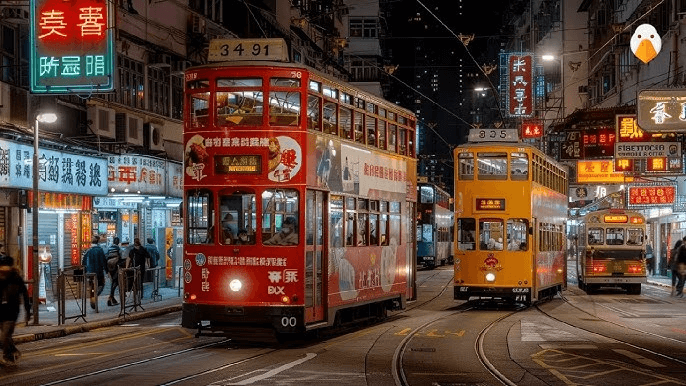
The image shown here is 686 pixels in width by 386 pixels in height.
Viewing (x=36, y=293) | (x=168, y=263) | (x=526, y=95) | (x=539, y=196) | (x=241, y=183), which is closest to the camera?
(x=241, y=183)

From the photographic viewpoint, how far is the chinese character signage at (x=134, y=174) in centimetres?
3103

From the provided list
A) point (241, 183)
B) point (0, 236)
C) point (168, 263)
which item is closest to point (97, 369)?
point (241, 183)

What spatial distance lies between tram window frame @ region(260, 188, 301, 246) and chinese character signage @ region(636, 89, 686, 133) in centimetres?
949

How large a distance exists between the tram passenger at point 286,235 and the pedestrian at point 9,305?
401 cm

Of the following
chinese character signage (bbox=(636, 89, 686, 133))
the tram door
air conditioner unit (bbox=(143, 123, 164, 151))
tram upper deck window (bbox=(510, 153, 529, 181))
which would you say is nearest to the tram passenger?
the tram door

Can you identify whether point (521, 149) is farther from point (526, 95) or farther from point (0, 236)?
point (526, 95)

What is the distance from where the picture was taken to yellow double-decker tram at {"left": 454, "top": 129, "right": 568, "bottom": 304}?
90.0ft

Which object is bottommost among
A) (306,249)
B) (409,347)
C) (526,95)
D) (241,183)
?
(409,347)

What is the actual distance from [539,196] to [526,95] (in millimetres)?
20697

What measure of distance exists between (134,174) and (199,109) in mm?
14311

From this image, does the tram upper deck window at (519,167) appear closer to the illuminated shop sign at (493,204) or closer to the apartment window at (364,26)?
the illuminated shop sign at (493,204)

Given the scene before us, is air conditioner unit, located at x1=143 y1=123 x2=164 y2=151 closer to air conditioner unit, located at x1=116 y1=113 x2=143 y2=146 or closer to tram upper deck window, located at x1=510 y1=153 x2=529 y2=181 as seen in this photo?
air conditioner unit, located at x1=116 y1=113 x2=143 y2=146

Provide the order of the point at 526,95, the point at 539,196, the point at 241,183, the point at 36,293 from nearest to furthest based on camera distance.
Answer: the point at 241,183 → the point at 36,293 → the point at 539,196 → the point at 526,95

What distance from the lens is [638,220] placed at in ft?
123
